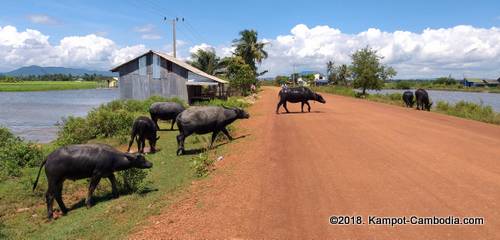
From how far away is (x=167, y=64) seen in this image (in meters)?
37.9

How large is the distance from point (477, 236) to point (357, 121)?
521 inches

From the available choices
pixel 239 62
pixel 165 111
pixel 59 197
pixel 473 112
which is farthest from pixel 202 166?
pixel 239 62

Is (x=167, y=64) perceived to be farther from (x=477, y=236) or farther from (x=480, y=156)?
(x=477, y=236)

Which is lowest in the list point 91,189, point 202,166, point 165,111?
point 91,189

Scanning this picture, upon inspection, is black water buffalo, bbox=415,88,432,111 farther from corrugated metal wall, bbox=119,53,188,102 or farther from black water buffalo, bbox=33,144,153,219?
black water buffalo, bbox=33,144,153,219

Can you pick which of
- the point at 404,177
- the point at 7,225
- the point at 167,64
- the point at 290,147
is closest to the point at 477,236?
the point at 404,177

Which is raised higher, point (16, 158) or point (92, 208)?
point (16, 158)

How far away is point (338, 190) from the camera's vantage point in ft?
25.1

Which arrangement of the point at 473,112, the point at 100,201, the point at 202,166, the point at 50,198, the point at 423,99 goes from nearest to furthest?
the point at 50,198
the point at 100,201
the point at 202,166
the point at 473,112
the point at 423,99

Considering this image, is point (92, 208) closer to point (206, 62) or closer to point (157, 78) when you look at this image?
point (157, 78)

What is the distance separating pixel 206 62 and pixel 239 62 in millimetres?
9330

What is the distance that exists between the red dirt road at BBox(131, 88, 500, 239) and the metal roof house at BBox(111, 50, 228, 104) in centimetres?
2528

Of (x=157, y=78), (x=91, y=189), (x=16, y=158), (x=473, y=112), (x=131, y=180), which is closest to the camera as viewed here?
(x=91, y=189)

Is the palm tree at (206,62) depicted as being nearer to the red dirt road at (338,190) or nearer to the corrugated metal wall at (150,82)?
the corrugated metal wall at (150,82)
